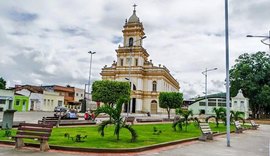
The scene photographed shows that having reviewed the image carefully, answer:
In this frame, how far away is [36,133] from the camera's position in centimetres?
930

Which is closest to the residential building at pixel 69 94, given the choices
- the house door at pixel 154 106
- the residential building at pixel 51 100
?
the residential building at pixel 51 100

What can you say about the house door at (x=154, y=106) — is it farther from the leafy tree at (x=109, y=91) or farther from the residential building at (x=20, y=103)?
the residential building at (x=20, y=103)

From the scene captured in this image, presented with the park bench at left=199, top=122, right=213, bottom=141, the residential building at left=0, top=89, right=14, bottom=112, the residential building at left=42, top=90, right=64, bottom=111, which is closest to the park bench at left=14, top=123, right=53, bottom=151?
the park bench at left=199, top=122, right=213, bottom=141

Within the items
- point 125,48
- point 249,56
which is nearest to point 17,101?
point 125,48

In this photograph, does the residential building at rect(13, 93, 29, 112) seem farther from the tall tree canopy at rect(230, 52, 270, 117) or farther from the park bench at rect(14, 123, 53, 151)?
the park bench at rect(14, 123, 53, 151)

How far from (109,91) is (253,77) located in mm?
25433

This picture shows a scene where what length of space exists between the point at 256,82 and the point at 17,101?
42827 millimetres

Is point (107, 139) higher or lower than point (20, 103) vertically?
lower

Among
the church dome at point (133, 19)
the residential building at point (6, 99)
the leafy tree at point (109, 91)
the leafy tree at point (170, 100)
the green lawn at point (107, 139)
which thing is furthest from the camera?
the church dome at point (133, 19)

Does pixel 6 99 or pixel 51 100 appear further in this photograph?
pixel 51 100

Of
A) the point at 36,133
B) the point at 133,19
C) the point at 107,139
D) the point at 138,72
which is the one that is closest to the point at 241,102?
the point at 138,72

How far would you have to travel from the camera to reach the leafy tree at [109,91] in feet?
161

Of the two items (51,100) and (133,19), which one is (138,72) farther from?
(51,100)

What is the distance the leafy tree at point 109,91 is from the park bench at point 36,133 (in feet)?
129
